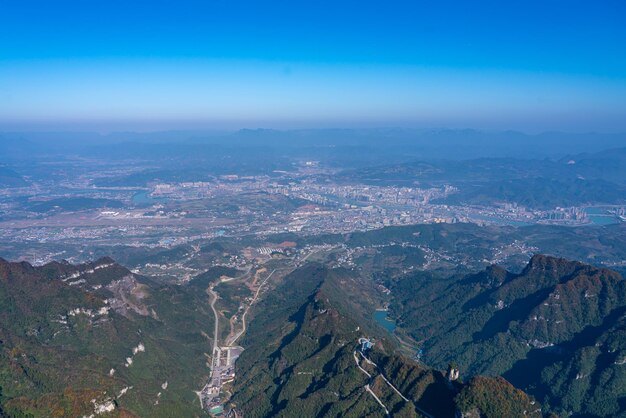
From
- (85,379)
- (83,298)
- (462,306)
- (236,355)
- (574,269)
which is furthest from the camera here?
(462,306)

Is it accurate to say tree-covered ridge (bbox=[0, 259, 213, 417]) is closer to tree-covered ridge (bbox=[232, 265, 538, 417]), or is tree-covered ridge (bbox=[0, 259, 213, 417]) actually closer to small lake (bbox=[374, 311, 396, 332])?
tree-covered ridge (bbox=[232, 265, 538, 417])

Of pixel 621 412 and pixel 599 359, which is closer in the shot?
pixel 621 412

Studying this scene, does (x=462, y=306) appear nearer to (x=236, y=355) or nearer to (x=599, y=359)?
(x=599, y=359)

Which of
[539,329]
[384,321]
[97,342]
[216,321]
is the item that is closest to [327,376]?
[97,342]

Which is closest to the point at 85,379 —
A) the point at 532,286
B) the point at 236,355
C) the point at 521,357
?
the point at 236,355

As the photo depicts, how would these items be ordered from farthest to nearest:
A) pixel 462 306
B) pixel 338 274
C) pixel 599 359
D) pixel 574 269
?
pixel 338 274, pixel 462 306, pixel 574 269, pixel 599 359

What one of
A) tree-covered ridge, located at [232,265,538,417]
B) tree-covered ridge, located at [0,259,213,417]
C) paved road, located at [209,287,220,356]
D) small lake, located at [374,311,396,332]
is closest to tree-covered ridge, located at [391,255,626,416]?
small lake, located at [374,311,396,332]
